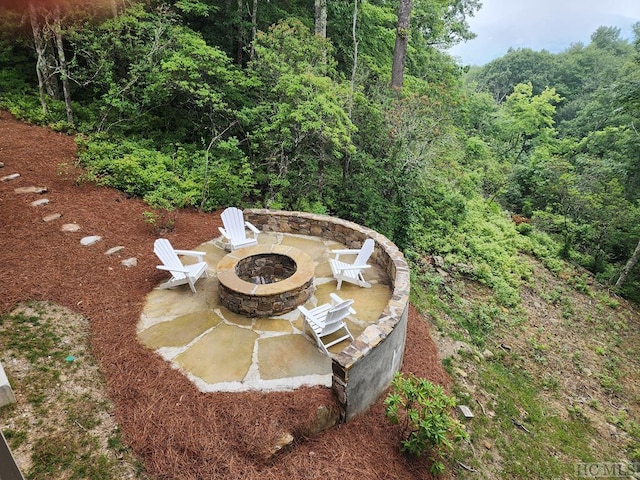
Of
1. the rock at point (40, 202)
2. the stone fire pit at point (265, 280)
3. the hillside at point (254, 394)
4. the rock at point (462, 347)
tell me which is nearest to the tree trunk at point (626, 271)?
the hillside at point (254, 394)

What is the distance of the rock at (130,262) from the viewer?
470cm

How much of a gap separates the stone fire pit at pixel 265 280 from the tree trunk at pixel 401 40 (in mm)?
6181

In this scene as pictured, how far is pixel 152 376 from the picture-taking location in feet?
10.3

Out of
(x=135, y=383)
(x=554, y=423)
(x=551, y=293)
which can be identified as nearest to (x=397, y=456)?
(x=135, y=383)

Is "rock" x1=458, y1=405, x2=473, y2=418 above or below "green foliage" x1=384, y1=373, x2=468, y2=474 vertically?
below

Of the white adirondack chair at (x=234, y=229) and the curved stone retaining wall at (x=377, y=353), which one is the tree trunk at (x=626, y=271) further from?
the white adirondack chair at (x=234, y=229)

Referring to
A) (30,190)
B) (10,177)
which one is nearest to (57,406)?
(30,190)

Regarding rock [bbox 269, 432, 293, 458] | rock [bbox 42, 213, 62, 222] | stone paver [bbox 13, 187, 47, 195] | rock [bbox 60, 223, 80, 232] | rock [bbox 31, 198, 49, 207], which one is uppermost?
stone paver [bbox 13, 187, 47, 195]

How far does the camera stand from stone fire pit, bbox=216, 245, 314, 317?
4.00 meters

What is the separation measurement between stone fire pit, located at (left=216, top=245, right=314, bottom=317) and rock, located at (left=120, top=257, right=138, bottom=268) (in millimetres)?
1322

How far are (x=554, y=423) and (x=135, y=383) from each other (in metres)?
5.55

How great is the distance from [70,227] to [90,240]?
1.49 ft

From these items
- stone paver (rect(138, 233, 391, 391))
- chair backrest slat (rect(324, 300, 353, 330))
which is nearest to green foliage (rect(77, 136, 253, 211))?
stone paver (rect(138, 233, 391, 391))

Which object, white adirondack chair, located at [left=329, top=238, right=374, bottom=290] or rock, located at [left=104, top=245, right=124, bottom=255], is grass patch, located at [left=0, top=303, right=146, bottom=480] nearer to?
rock, located at [left=104, top=245, right=124, bottom=255]
